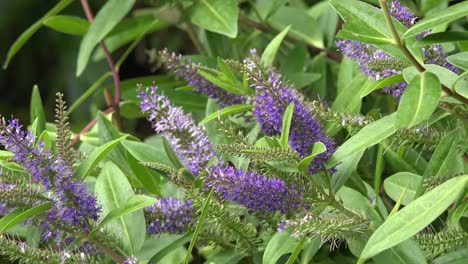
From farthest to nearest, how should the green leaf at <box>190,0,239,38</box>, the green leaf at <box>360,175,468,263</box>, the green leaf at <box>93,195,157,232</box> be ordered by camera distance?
the green leaf at <box>190,0,239,38</box> → the green leaf at <box>93,195,157,232</box> → the green leaf at <box>360,175,468,263</box>

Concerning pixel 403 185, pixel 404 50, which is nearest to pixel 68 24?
pixel 403 185

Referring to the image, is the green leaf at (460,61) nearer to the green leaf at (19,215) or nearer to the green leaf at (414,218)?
the green leaf at (414,218)

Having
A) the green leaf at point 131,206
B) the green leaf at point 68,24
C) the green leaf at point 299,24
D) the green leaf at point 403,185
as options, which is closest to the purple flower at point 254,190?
the green leaf at point 131,206

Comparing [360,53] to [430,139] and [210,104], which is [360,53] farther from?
[210,104]

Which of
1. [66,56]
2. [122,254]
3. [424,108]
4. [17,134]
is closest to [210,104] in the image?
[122,254]

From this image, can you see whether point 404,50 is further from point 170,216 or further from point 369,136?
point 170,216

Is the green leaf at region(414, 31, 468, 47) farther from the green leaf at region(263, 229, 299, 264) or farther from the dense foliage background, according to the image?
the green leaf at region(263, 229, 299, 264)

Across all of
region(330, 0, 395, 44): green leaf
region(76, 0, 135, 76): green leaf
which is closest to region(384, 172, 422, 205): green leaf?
region(330, 0, 395, 44): green leaf
